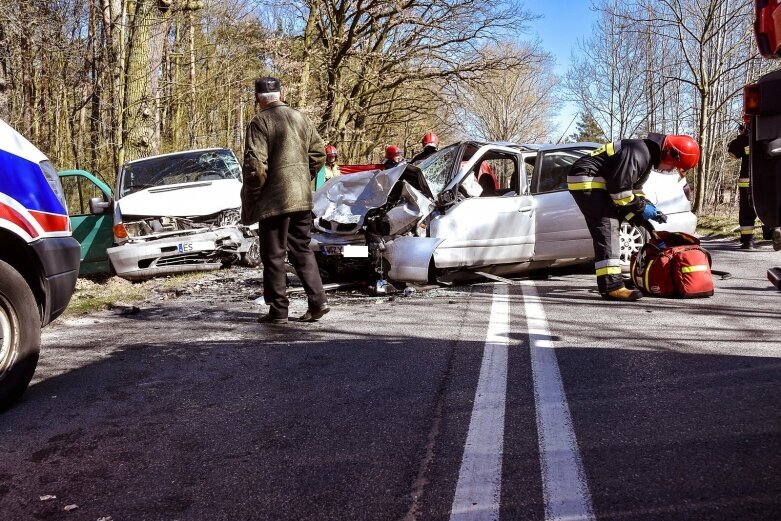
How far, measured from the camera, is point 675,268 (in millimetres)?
5828

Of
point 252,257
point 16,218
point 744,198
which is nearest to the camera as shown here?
point 16,218

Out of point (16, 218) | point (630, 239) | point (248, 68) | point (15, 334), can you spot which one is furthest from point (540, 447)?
point (248, 68)

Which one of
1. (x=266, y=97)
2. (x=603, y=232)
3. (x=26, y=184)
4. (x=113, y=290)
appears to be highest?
(x=266, y=97)

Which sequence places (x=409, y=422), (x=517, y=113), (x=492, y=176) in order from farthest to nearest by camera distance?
1. (x=517, y=113)
2. (x=492, y=176)
3. (x=409, y=422)

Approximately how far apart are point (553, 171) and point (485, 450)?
18.1 feet

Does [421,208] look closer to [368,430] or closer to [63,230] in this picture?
[63,230]

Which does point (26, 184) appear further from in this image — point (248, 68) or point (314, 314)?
point (248, 68)

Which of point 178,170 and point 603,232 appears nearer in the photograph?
point 603,232

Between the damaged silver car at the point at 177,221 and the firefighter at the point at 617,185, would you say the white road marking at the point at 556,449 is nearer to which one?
the firefighter at the point at 617,185

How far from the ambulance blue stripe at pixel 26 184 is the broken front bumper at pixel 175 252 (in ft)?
16.4

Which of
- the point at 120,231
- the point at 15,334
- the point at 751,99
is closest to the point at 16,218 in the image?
the point at 15,334

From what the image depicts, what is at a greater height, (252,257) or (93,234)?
(93,234)

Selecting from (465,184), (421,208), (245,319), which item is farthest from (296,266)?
(465,184)

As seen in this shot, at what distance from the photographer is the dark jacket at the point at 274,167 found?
16.6 ft
